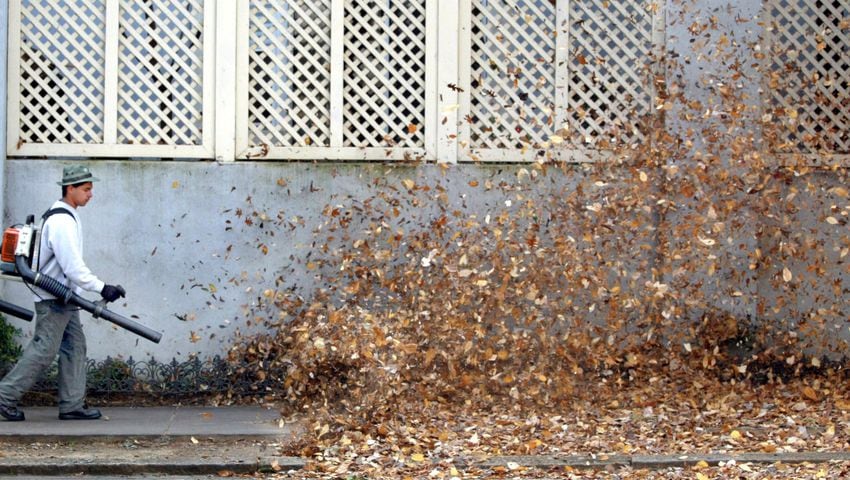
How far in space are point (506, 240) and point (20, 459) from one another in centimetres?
418

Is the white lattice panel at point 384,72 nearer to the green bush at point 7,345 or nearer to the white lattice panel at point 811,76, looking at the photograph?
the white lattice panel at point 811,76

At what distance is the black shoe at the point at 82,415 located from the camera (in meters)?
8.47

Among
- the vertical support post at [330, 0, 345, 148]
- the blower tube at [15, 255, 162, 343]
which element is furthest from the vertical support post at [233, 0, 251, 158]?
the blower tube at [15, 255, 162, 343]

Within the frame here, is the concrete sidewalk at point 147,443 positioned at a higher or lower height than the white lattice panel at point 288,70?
lower

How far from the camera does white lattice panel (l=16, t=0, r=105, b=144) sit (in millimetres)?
9688

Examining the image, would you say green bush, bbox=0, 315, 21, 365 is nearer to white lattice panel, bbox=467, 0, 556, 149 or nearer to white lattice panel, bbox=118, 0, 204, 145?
white lattice panel, bbox=118, 0, 204, 145

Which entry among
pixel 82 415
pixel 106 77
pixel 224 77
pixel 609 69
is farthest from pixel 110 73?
pixel 609 69

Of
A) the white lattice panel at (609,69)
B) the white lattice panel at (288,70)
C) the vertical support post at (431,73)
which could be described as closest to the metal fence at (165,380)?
the white lattice panel at (288,70)

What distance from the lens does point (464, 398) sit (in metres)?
9.13

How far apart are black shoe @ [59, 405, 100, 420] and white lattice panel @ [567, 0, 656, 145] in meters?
4.48

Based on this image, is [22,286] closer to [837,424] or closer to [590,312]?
[590,312]

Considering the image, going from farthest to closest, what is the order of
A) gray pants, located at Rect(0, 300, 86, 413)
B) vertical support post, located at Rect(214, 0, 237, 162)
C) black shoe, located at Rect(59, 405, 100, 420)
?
vertical support post, located at Rect(214, 0, 237, 162)
black shoe, located at Rect(59, 405, 100, 420)
gray pants, located at Rect(0, 300, 86, 413)

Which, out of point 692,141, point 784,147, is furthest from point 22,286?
point 784,147

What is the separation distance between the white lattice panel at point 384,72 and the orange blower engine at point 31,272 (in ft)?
8.80
